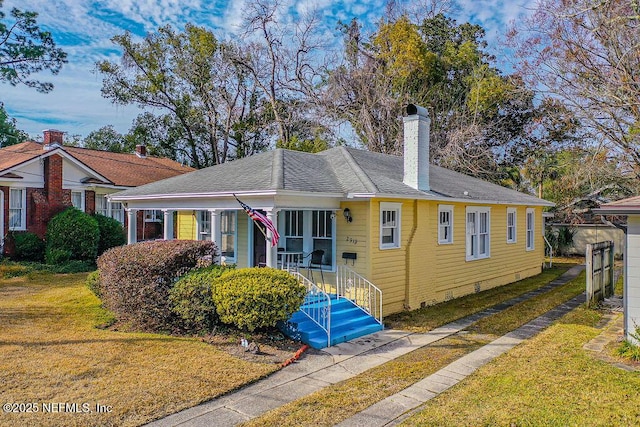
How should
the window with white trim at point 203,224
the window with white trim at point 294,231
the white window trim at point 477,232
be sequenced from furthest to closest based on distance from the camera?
the window with white trim at point 203,224 → the white window trim at point 477,232 → the window with white trim at point 294,231

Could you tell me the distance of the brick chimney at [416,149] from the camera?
1213 cm

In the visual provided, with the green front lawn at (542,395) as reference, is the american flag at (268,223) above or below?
above

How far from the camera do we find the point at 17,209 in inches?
714

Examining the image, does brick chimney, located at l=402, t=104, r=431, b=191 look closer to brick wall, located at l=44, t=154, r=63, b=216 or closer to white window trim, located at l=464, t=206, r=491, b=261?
white window trim, located at l=464, t=206, r=491, b=261

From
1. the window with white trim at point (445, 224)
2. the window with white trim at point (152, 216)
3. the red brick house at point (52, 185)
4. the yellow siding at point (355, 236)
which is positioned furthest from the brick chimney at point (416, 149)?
the window with white trim at point (152, 216)

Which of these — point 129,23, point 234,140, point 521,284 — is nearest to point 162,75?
point 129,23

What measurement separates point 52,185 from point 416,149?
51.7ft

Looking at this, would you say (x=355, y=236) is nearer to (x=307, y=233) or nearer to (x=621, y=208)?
(x=307, y=233)

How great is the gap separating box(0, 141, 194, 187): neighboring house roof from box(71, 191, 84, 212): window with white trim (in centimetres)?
80

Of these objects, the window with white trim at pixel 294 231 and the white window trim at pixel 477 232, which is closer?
the window with white trim at pixel 294 231

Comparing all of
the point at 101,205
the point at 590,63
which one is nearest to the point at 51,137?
the point at 101,205

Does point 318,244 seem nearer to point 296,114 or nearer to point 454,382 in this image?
point 454,382

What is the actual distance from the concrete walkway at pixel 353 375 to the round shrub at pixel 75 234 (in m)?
13.7

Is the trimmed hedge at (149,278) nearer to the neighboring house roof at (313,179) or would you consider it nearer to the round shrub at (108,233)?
the neighboring house roof at (313,179)
